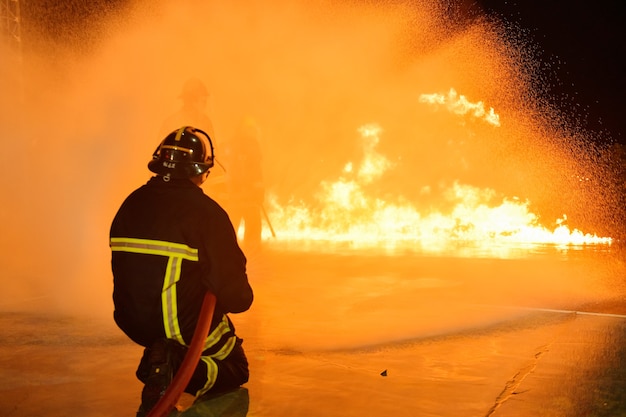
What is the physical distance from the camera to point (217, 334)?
11.1 feet

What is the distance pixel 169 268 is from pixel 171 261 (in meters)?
0.04

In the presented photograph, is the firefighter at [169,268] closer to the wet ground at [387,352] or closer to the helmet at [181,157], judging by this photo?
the helmet at [181,157]

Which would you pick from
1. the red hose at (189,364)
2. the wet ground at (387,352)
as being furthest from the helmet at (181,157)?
the wet ground at (387,352)

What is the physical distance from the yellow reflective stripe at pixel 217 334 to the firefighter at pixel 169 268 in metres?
0.02

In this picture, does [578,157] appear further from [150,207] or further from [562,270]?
Result: [150,207]

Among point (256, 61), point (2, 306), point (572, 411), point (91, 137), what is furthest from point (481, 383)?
point (256, 61)

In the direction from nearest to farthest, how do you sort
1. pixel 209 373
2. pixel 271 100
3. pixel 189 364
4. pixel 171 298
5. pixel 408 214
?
pixel 189 364
pixel 171 298
pixel 209 373
pixel 408 214
pixel 271 100

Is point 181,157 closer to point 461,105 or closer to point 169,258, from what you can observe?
point 169,258

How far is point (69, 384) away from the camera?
3689mm

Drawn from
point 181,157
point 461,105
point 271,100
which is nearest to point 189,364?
point 181,157

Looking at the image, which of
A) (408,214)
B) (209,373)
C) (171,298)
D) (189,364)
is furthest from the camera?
(408,214)

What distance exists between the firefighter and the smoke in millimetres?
8478

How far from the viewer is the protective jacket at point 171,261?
3.09m

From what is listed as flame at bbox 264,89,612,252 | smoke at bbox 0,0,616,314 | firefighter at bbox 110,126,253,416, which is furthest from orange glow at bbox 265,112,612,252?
firefighter at bbox 110,126,253,416
